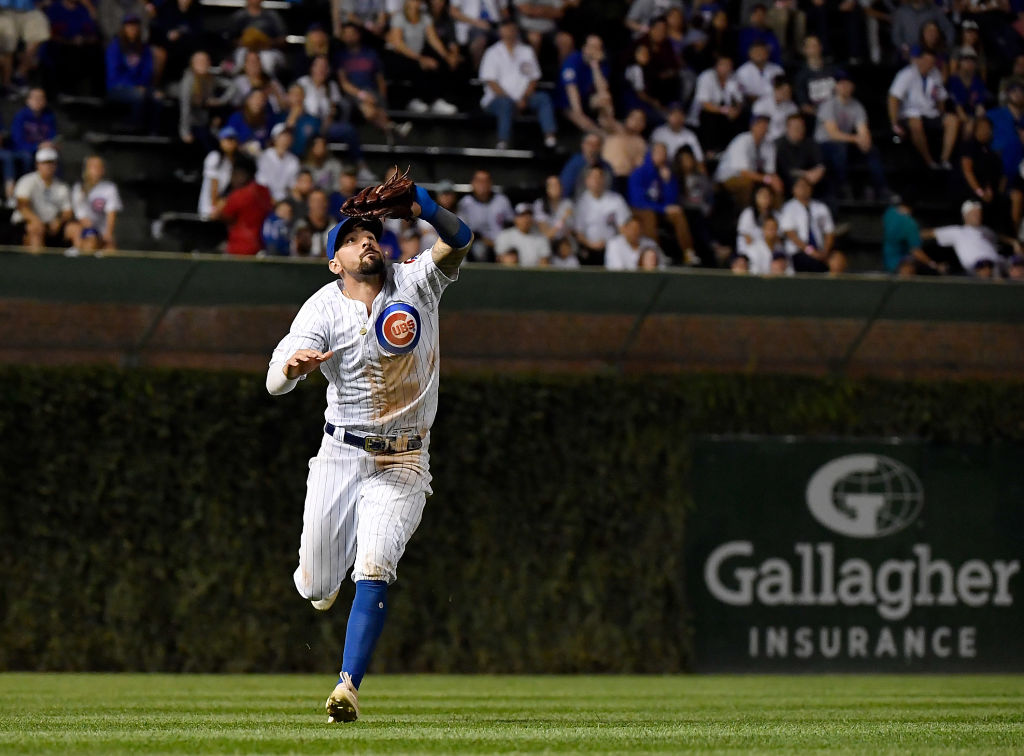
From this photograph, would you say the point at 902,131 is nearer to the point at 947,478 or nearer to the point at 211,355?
the point at 947,478

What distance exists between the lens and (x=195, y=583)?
12.4 m

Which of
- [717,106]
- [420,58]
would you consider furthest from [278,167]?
[717,106]

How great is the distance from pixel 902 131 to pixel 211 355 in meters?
9.07

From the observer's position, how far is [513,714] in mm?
7723

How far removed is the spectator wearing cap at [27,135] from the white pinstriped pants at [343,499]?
827cm

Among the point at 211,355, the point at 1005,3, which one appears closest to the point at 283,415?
the point at 211,355

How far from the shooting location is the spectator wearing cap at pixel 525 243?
14.3 meters

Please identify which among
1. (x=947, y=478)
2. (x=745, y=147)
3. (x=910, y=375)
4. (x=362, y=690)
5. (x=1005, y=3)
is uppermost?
(x=1005, y=3)

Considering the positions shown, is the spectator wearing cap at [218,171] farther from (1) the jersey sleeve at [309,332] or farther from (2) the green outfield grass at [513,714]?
(1) the jersey sleeve at [309,332]

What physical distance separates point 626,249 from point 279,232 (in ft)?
10.3

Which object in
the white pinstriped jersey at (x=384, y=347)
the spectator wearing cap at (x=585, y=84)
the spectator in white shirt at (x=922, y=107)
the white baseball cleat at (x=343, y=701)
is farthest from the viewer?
the spectator in white shirt at (x=922, y=107)

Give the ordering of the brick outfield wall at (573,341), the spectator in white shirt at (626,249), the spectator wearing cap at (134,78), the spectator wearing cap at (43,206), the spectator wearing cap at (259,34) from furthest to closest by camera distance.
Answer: the spectator wearing cap at (259,34)
the spectator wearing cap at (134,78)
the spectator in white shirt at (626,249)
the spectator wearing cap at (43,206)
the brick outfield wall at (573,341)

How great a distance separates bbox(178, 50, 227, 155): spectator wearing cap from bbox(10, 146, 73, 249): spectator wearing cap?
1.74m

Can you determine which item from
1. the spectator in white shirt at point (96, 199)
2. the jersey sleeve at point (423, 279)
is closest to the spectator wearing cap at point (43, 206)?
the spectator in white shirt at point (96, 199)
